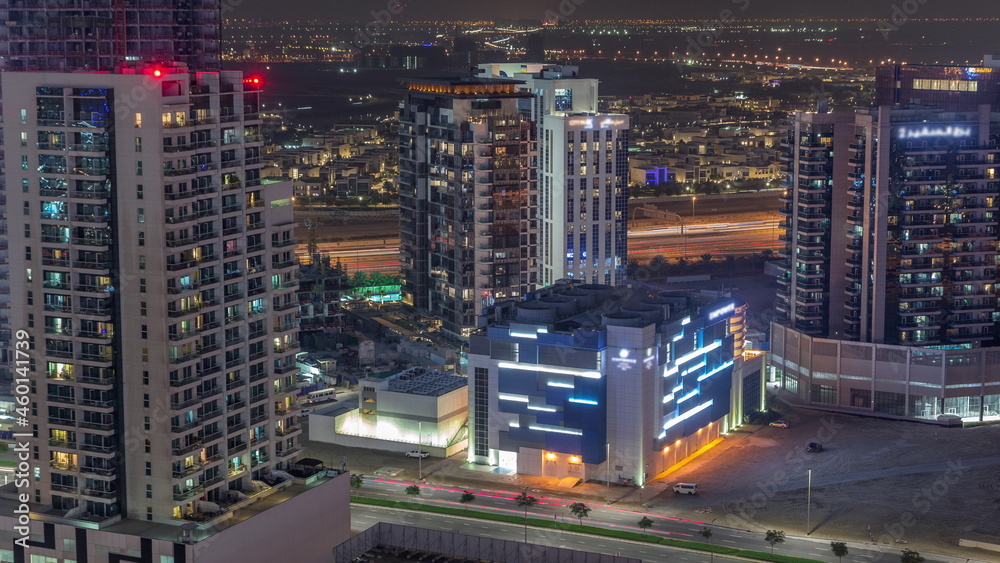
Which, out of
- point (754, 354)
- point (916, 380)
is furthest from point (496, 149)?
point (916, 380)

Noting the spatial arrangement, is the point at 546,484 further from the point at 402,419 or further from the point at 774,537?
the point at 774,537

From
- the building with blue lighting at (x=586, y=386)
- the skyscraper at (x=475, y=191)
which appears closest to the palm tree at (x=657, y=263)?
the skyscraper at (x=475, y=191)

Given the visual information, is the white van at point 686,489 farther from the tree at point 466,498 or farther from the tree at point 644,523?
the tree at point 466,498

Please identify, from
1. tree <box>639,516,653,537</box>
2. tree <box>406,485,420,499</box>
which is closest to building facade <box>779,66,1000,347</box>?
tree <box>639,516,653,537</box>

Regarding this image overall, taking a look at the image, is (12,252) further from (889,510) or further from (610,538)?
(889,510)

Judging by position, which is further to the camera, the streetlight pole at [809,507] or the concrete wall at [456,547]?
the streetlight pole at [809,507]
